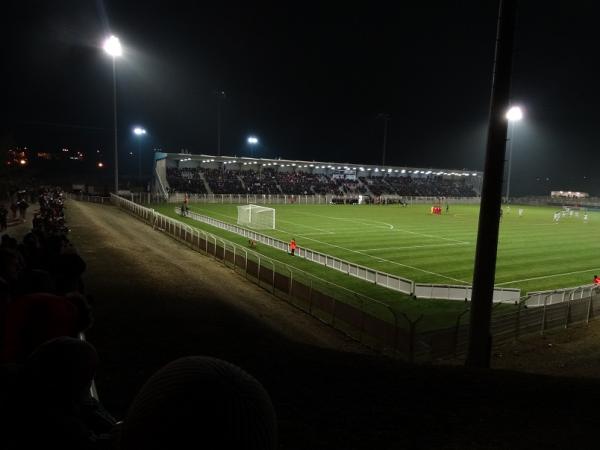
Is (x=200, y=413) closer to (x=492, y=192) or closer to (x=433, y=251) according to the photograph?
(x=492, y=192)

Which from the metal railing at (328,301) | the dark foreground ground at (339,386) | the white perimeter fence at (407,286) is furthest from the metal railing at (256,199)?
the dark foreground ground at (339,386)

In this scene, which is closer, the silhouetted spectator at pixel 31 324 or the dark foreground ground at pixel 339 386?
the silhouetted spectator at pixel 31 324

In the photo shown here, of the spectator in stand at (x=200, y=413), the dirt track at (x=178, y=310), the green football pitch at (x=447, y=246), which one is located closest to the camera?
the spectator in stand at (x=200, y=413)

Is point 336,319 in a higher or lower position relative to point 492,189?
lower

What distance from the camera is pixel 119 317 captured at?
9.98 m

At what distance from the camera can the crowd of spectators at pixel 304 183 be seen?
228ft

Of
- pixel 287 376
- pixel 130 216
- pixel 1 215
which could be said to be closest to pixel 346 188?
pixel 130 216

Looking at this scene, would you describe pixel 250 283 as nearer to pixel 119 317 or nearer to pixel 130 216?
pixel 119 317

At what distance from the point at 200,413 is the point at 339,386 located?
514 centimetres

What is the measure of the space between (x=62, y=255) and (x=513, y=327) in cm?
1146

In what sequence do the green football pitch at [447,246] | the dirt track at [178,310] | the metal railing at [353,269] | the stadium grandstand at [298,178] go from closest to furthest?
the dirt track at [178,310]
the metal railing at [353,269]
the green football pitch at [447,246]
the stadium grandstand at [298,178]

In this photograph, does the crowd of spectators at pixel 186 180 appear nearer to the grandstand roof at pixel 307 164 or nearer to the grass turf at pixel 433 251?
the grandstand roof at pixel 307 164

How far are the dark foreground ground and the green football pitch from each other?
1133 cm

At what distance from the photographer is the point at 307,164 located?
263 feet
